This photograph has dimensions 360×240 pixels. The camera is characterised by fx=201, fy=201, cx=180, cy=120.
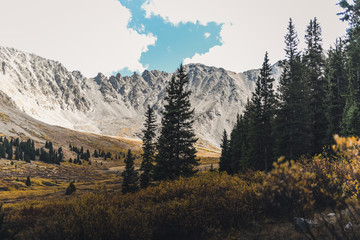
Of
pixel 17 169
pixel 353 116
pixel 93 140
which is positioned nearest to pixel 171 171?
pixel 353 116

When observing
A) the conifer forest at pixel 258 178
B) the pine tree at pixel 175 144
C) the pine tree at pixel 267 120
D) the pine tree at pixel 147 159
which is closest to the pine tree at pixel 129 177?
the conifer forest at pixel 258 178

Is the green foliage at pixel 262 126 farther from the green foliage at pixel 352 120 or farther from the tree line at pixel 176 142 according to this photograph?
the tree line at pixel 176 142

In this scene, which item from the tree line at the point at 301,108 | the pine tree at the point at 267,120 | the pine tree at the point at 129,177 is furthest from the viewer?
the pine tree at the point at 267,120

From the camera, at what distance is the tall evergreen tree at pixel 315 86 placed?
31.5 metres

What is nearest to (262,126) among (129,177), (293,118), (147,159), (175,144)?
(293,118)

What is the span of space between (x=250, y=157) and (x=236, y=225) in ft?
88.9

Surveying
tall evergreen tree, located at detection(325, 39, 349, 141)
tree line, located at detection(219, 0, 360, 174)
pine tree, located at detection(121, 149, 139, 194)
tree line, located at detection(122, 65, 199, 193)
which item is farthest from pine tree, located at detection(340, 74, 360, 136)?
pine tree, located at detection(121, 149, 139, 194)

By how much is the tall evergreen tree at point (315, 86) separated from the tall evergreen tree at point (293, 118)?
1.36m

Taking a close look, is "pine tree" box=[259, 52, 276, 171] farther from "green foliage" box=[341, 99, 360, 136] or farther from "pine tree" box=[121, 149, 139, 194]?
"pine tree" box=[121, 149, 139, 194]

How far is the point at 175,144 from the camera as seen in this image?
22188mm

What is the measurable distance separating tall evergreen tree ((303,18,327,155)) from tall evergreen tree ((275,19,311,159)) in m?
1.36

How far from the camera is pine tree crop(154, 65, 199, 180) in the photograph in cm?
2162

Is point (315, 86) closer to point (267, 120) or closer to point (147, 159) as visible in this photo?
point (267, 120)

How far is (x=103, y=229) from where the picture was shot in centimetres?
633
